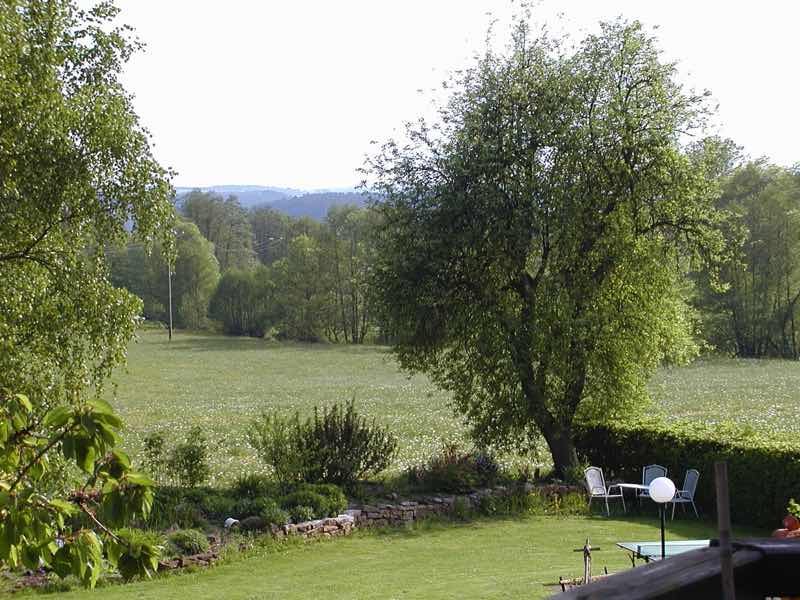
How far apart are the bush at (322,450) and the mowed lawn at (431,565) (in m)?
2.32

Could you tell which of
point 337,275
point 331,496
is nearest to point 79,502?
point 331,496

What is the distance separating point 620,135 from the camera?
682 inches

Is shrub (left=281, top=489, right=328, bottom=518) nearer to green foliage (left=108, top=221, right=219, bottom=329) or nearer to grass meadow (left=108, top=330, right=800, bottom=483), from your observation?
grass meadow (left=108, top=330, right=800, bottom=483)

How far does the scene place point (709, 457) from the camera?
15.7 metres

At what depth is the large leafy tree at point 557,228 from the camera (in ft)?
57.0

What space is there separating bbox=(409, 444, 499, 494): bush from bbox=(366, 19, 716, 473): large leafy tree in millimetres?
1170

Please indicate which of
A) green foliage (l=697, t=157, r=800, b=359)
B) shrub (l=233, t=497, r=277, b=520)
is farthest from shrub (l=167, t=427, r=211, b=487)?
green foliage (l=697, t=157, r=800, b=359)

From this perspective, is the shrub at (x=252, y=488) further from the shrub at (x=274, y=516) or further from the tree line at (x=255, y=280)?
the tree line at (x=255, y=280)

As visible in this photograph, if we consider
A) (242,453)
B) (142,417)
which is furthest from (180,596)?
(142,417)

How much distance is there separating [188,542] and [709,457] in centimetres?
930

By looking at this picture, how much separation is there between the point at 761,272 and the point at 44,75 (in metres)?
57.1

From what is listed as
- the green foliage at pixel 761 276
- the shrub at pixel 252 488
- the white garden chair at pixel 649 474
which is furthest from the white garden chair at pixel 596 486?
the green foliage at pixel 761 276

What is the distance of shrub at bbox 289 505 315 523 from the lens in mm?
14000

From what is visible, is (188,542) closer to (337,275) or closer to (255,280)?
(337,275)
